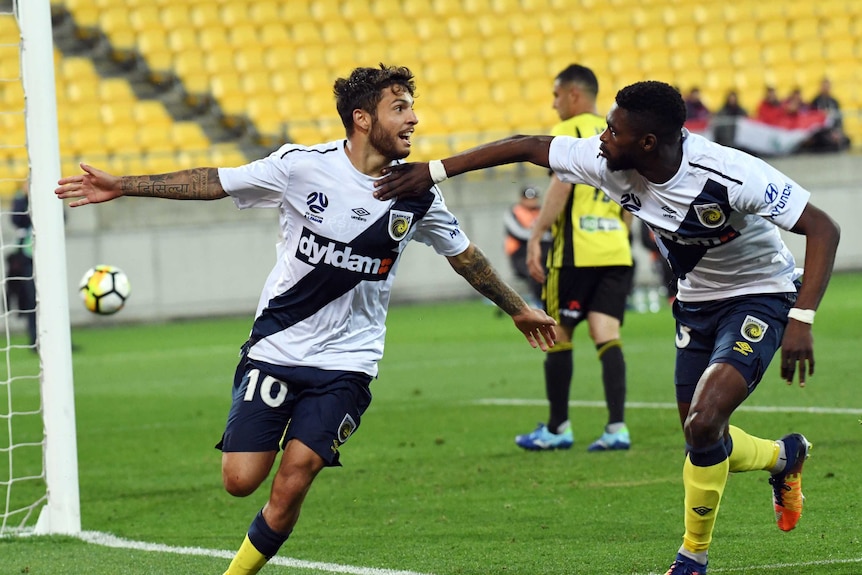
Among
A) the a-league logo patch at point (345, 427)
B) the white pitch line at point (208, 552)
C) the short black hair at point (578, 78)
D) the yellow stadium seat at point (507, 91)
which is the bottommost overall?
the white pitch line at point (208, 552)

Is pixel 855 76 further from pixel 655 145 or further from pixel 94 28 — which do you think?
pixel 655 145

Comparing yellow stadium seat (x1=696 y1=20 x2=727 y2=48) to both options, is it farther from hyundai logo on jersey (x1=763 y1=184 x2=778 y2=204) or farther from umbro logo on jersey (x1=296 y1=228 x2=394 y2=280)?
umbro logo on jersey (x1=296 y1=228 x2=394 y2=280)

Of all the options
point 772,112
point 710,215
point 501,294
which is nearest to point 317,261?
point 501,294

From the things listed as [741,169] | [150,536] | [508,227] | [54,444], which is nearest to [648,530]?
[741,169]

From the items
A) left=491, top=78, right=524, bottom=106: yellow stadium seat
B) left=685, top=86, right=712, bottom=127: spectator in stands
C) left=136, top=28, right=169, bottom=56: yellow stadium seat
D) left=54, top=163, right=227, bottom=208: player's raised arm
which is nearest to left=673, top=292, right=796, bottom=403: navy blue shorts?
left=54, top=163, right=227, bottom=208: player's raised arm

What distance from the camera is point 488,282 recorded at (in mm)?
5520

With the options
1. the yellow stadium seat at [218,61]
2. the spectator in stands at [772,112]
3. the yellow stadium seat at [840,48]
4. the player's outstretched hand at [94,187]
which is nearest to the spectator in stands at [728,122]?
the spectator in stands at [772,112]

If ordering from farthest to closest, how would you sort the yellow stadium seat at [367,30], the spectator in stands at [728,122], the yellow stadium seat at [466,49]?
the yellow stadium seat at [466,49] < the yellow stadium seat at [367,30] < the spectator in stands at [728,122]

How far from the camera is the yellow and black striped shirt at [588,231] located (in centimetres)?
856

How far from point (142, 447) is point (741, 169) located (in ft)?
18.7

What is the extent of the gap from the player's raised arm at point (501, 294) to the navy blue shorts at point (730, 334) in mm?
570

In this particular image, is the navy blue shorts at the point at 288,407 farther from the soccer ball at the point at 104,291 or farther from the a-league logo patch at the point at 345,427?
the soccer ball at the point at 104,291

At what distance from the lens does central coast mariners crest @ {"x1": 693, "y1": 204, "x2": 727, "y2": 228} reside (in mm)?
5062

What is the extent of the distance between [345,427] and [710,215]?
5.31 feet
